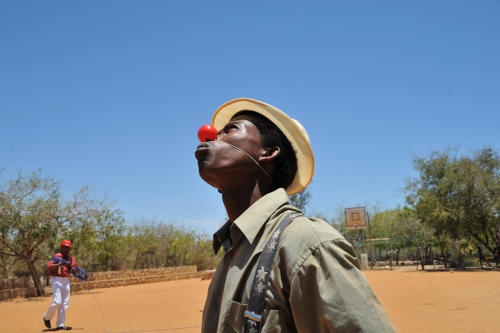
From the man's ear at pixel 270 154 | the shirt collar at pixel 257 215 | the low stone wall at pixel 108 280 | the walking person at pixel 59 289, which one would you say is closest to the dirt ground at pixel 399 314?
the walking person at pixel 59 289

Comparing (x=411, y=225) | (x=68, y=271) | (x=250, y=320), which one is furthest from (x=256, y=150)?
(x=411, y=225)

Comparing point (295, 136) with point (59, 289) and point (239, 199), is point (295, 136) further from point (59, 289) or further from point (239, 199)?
point (59, 289)

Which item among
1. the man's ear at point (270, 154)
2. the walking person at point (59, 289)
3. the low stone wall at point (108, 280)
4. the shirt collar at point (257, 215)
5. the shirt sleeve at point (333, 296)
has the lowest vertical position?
the low stone wall at point (108, 280)

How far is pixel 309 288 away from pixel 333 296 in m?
0.08

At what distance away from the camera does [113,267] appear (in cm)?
3356

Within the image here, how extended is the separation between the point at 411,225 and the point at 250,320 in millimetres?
40996

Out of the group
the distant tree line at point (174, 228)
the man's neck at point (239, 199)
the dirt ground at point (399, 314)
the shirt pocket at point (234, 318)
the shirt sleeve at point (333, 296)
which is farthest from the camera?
the distant tree line at point (174, 228)

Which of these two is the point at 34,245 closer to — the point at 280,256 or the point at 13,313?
the point at 13,313

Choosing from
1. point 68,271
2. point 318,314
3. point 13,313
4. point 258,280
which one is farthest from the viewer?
point 13,313

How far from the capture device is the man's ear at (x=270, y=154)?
1.86m

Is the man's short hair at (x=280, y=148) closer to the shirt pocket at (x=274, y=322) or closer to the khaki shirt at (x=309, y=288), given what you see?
the khaki shirt at (x=309, y=288)

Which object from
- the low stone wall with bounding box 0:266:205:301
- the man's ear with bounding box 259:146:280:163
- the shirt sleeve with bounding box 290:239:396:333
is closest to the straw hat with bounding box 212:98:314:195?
the man's ear with bounding box 259:146:280:163

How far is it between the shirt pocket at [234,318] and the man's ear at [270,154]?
2.48 ft

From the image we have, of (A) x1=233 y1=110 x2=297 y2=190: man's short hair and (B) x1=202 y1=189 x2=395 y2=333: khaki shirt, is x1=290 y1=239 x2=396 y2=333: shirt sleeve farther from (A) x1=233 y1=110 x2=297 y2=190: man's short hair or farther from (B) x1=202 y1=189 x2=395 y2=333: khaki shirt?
(A) x1=233 y1=110 x2=297 y2=190: man's short hair
